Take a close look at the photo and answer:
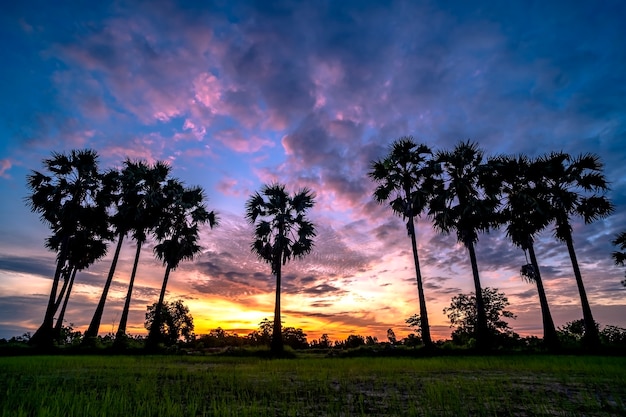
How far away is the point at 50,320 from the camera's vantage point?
25.0 meters

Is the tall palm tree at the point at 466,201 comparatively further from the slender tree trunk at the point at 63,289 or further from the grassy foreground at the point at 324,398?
the slender tree trunk at the point at 63,289

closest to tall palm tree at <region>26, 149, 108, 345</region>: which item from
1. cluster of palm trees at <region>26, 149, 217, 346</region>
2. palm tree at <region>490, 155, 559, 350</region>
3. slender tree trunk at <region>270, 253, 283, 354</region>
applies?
cluster of palm trees at <region>26, 149, 217, 346</region>

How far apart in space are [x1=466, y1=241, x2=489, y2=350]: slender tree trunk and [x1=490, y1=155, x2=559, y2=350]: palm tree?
446 cm

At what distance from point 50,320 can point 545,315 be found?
37.3 meters

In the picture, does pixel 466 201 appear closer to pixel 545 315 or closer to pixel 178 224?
pixel 545 315

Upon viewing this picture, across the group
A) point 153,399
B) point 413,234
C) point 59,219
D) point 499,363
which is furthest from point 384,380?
point 59,219

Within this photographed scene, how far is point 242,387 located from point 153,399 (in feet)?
7.48

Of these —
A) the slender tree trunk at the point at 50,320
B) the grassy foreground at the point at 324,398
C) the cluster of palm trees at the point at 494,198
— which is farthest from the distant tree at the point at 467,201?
the slender tree trunk at the point at 50,320

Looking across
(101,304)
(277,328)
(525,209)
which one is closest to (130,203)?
(101,304)

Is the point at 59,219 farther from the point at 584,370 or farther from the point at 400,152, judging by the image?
the point at 584,370

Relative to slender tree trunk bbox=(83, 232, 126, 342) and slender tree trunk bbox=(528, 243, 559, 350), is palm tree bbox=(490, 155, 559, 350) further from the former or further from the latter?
slender tree trunk bbox=(83, 232, 126, 342)

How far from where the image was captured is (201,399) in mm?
6145

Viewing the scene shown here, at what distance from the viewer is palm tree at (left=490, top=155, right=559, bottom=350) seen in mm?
25016

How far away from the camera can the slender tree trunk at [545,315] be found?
22766 millimetres
